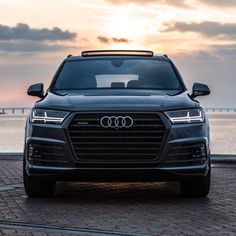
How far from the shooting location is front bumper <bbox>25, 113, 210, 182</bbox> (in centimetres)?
866

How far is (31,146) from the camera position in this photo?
8.88m

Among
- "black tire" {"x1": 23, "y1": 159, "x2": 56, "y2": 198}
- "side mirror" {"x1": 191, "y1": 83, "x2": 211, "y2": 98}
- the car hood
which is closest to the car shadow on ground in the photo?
"black tire" {"x1": 23, "y1": 159, "x2": 56, "y2": 198}

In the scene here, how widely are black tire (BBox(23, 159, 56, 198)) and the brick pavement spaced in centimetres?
14

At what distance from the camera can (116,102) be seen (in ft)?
28.9

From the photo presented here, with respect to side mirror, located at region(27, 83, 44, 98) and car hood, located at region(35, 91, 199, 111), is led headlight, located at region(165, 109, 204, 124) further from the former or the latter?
side mirror, located at region(27, 83, 44, 98)

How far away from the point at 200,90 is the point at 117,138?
1.93m

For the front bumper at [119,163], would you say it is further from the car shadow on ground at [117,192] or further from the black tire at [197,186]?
the car shadow on ground at [117,192]

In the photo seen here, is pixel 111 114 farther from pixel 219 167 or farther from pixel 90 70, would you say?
pixel 219 167

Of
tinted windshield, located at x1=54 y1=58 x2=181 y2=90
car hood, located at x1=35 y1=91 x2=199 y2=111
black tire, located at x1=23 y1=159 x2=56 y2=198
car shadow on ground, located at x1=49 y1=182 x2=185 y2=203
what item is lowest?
car shadow on ground, located at x1=49 y1=182 x2=185 y2=203

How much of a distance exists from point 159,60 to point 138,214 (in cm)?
349

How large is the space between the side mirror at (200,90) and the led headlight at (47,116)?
217cm

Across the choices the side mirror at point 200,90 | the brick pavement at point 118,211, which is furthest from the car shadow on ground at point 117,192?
the side mirror at point 200,90

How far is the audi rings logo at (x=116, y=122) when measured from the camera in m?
8.59

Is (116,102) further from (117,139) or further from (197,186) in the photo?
(197,186)
